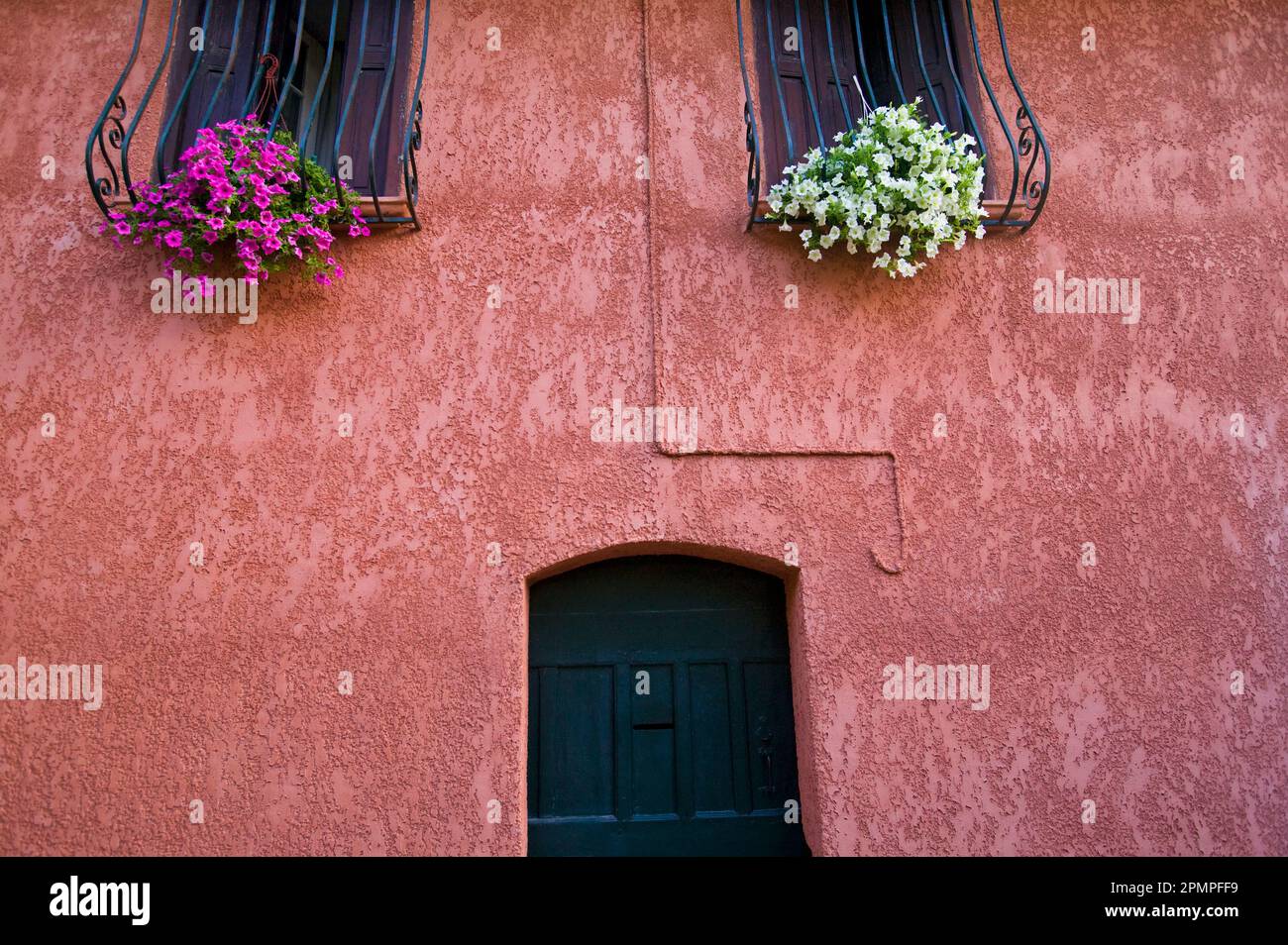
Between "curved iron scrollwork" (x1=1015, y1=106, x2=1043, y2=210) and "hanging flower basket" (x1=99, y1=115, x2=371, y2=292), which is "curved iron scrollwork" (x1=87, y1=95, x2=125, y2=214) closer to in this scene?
"hanging flower basket" (x1=99, y1=115, x2=371, y2=292)

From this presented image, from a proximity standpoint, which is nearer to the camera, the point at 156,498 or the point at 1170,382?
the point at 156,498

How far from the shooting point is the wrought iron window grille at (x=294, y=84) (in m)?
3.75

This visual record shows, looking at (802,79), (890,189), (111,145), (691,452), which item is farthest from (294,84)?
(890,189)

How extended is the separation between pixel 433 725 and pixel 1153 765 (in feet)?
9.03

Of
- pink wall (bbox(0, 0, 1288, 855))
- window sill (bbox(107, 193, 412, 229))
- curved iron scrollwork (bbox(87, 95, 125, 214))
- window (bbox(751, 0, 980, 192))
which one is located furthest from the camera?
window (bbox(751, 0, 980, 192))

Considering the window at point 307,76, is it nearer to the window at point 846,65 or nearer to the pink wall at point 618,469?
the pink wall at point 618,469

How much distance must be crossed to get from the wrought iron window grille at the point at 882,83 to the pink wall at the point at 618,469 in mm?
151

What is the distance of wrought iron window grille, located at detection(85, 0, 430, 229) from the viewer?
12.3ft

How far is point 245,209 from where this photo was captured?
11.4ft

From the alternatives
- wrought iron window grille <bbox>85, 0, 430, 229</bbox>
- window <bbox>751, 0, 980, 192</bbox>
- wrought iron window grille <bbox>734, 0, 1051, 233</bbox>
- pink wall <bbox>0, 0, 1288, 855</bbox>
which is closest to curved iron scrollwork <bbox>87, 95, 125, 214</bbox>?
wrought iron window grille <bbox>85, 0, 430, 229</bbox>

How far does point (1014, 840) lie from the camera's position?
3.39 metres

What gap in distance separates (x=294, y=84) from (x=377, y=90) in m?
0.43

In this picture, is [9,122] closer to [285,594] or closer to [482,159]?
[482,159]

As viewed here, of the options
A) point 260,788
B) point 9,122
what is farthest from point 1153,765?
point 9,122
